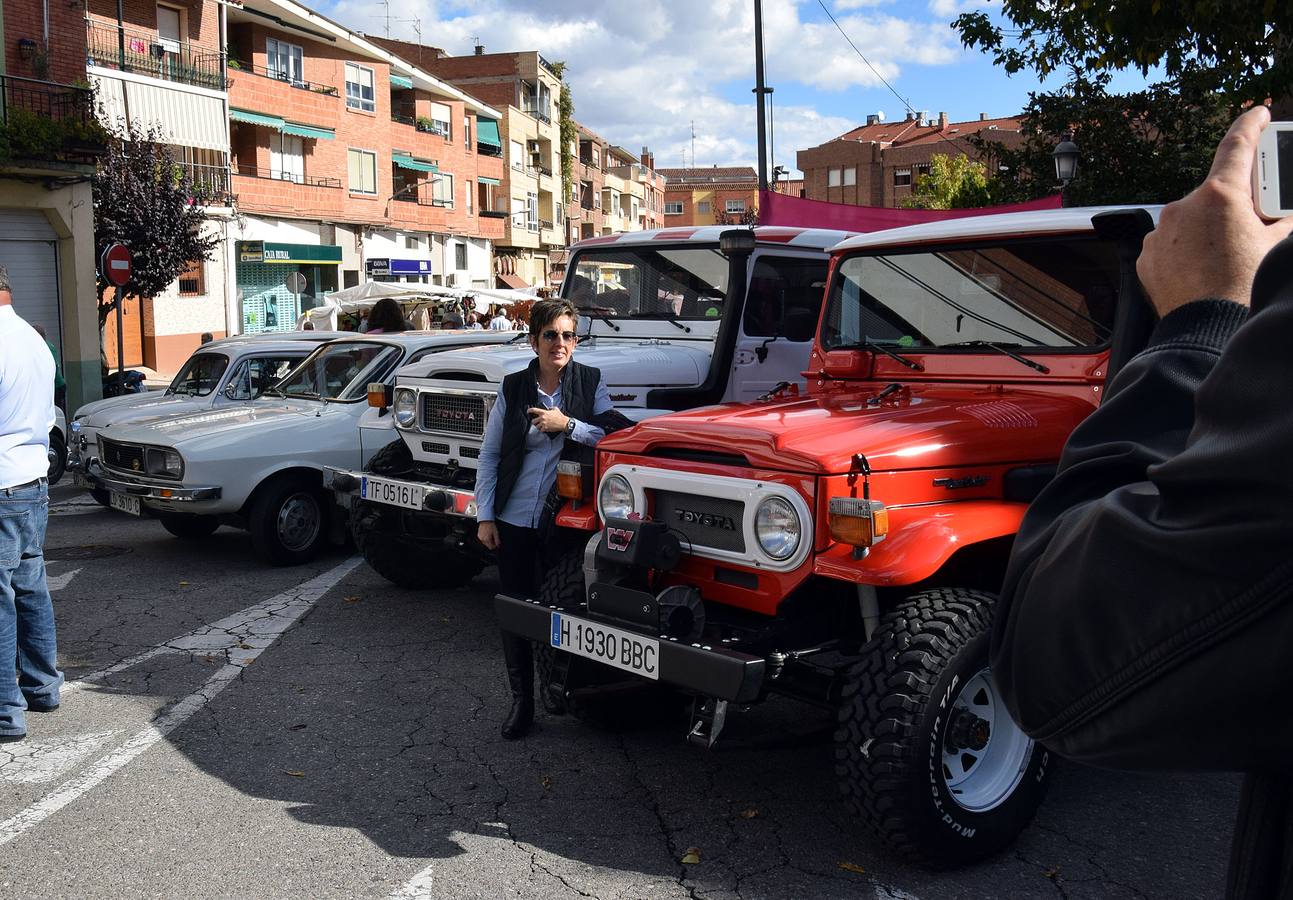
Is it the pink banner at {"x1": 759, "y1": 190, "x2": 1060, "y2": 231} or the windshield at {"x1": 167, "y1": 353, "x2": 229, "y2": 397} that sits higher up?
the pink banner at {"x1": 759, "y1": 190, "x2": 1060, "y2": 231}

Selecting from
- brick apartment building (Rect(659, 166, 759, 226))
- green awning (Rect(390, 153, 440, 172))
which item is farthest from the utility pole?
brick apartment building (Rect(659, 166, 759, 226))

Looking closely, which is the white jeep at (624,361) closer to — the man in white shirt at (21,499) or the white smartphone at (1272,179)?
the man in white shirt at (21,499)

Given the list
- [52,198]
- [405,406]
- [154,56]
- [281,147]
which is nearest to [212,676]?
[405,406]

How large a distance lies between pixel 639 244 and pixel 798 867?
5.20 m

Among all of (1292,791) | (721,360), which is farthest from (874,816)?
(721,360)

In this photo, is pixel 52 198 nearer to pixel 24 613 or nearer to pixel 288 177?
pixel 24 613

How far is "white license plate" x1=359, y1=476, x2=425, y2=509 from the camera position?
6.73 metres

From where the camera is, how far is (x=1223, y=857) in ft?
12.5

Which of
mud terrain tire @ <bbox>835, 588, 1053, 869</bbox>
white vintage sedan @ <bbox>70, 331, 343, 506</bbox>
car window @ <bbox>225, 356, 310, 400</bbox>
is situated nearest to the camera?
mud terrain tire @ <bbox>835, 588, 1053, 869</bbox>

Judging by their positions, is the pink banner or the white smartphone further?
the pink banner

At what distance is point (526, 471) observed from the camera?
5184 mm

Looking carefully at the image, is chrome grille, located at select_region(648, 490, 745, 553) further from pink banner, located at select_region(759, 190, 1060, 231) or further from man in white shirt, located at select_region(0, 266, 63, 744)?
pink banner, located at select_region(759, 190, 1060, 231)

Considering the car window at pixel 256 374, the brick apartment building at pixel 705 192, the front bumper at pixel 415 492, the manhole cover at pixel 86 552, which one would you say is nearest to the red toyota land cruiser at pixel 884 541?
the front bumper at pixel 415 492

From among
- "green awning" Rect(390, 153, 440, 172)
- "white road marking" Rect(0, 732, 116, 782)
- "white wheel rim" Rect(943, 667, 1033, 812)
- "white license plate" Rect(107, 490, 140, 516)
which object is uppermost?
"green awning" Rect(390, 153, 440, 172)
